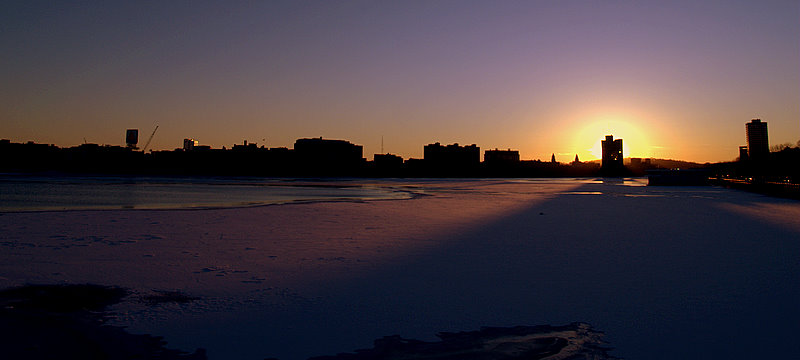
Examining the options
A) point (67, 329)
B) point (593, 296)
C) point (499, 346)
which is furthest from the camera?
point (593, 296)

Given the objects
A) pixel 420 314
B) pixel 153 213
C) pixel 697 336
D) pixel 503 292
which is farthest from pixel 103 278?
pixel 153 213

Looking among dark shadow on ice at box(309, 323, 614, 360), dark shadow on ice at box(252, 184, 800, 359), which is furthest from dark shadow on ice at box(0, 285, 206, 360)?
dark shadow on ice at box(309, 323, 614, 360)

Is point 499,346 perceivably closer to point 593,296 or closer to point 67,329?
point 593,296

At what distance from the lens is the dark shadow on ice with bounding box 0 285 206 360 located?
5.38 metres

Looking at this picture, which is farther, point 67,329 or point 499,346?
point 67,329

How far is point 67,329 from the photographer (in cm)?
618

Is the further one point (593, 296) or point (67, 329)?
point (593, 296)

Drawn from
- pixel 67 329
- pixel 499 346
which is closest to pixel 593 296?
pixel 499 346

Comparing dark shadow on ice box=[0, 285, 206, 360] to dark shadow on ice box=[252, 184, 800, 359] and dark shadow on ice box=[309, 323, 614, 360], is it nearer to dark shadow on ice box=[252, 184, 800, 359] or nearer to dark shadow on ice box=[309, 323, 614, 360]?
dark shadow on ice box=[252, 184, 800, 359]

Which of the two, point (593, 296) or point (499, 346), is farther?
point (593, 296)

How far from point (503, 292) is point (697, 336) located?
289 cm

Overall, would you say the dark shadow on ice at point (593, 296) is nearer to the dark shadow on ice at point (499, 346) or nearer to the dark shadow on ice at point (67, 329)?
the dark shadow on ice at point (499, 346)

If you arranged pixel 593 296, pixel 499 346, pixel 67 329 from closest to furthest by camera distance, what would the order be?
pixel 499 346
pixel 67 329
pixel 593 296

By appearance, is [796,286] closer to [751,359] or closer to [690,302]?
[690,302]
